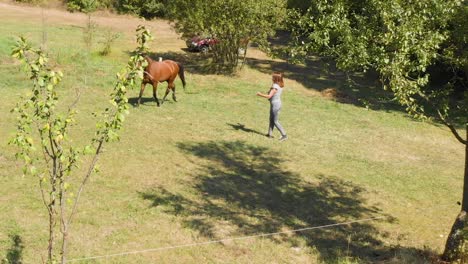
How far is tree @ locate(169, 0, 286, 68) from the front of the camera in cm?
2238

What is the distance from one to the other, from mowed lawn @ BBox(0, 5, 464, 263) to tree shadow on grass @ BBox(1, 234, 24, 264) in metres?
0.03

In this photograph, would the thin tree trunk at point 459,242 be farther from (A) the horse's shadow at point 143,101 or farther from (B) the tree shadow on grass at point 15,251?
(A) the horse's shadow at point 143,101

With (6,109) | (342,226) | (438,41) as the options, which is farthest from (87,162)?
(438,41)

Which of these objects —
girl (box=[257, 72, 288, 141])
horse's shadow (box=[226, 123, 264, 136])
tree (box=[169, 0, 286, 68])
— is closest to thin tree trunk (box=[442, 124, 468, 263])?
girl (box=[257, 72, 288, 141])

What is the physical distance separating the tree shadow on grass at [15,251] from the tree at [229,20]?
16656 mm

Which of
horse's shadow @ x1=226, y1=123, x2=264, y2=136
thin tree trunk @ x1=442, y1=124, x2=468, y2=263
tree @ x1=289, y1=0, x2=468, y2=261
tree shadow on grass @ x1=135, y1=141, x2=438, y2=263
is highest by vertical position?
tree @ x1=289, y1=0, x2=468, y2=261

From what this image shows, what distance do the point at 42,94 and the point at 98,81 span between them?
14828mm

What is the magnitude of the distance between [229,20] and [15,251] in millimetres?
17332

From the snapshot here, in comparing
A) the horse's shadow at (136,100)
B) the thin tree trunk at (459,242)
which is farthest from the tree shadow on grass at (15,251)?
the horse's shadow at (136,100)

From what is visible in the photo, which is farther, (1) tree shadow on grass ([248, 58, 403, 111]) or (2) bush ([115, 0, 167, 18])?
(2) bush ([115, 0, 167, 18])

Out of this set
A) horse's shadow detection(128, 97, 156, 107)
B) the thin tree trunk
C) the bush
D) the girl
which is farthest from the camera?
the bush

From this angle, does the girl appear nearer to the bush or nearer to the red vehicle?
the red vehicle

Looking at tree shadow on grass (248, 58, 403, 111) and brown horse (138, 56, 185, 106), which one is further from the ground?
brown horse (138, 56, 185, 106)

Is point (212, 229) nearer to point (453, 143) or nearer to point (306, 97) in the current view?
point (453, 143)
